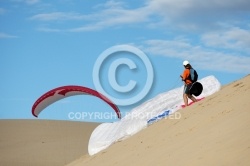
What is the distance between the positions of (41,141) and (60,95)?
17823 mm

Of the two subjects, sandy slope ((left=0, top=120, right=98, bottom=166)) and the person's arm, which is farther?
sandy slope ((left=0, top=120, right=98, bottom=166))

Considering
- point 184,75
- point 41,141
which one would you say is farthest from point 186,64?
point 41,141

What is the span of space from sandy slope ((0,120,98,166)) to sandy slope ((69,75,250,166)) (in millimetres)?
16173

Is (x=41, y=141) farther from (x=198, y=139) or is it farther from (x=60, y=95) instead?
(x=198, y=139)

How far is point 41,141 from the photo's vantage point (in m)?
37.6

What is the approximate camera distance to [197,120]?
13.3 meters

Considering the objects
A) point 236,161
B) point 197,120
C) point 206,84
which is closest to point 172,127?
point 197,120

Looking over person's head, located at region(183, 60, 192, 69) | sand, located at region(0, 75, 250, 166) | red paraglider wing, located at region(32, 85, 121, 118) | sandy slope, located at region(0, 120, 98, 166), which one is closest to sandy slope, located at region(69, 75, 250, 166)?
sand, located at region(0, 75, 250, 166)

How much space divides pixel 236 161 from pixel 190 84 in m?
5.71

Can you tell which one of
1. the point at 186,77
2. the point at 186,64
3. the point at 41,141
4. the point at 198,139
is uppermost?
the point at 41,141

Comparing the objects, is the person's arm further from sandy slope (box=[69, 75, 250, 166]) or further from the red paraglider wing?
the red paraglider wing

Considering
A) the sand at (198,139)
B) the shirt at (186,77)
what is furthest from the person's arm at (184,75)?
the sand at (198,139)

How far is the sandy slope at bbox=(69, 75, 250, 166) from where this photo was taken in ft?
33.7

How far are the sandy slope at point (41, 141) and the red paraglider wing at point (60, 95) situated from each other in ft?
36.0
